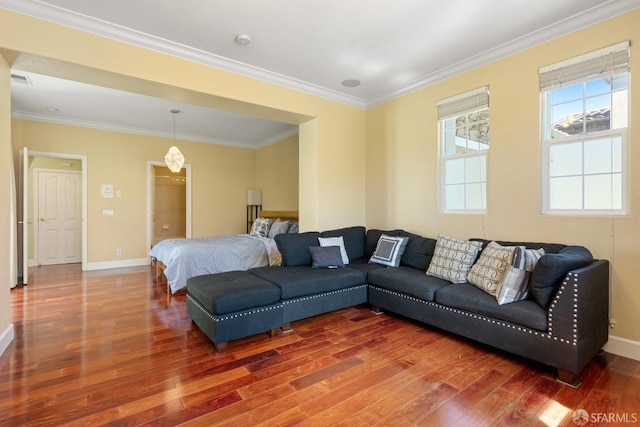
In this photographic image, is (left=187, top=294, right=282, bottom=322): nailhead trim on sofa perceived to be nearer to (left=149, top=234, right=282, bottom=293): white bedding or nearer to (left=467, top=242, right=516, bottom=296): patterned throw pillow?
(left=149, top=234, right=282, bottom=293): white bedding

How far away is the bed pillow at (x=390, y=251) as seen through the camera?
12.0ft

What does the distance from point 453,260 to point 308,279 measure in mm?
1469

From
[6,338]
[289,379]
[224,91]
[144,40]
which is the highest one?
[144,40]

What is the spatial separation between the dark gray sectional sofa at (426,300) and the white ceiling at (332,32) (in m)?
1.99

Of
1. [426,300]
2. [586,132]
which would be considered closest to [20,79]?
[426,300]

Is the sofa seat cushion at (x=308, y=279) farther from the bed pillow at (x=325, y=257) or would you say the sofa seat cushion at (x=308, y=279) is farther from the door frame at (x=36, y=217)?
the door frame at (x=36, y=217)

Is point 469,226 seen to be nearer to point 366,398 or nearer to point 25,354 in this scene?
point 366,398

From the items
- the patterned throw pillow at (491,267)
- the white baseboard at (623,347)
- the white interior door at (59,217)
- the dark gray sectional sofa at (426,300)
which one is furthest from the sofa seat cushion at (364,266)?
the white interior door at (59,217)

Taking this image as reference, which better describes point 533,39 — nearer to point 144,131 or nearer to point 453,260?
point 453,260

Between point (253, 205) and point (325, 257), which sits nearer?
point (325, 257)

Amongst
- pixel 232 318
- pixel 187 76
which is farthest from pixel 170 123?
pixel 232 318

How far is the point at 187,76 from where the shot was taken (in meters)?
3.14

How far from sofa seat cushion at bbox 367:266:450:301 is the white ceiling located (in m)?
2.34

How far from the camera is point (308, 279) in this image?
10.1 feet
